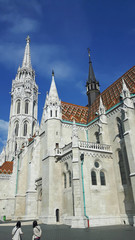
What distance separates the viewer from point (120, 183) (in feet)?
62.5

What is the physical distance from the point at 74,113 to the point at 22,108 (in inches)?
1322

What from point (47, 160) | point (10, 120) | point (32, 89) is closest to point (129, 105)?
point (47, 160)

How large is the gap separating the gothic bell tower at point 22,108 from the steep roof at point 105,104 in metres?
25.4

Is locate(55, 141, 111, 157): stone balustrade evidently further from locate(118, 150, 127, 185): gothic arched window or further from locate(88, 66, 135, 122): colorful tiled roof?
locate(88, 66, 135, 122): colorful tiled roof

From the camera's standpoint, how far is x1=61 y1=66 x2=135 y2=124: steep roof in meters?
24.4

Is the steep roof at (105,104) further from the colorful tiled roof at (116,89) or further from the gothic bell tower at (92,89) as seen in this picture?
the gothic bell tower at (92,89)

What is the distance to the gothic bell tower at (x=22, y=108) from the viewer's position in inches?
2130

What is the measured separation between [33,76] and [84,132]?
50.2 metres

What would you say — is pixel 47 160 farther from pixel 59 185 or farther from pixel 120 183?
pixel 120 183

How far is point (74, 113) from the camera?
29.5 metres

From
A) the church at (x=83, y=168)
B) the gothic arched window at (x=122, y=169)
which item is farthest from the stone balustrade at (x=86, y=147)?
the gothic arched window at (x=122, y=169)

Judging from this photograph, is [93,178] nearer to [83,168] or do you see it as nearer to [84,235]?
[83,168]

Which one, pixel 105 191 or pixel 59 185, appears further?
pixel 59 185

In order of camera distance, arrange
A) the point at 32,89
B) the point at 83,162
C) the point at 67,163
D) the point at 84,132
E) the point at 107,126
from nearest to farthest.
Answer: the point at 83,162
the point at 67,163
the point at 107,126
the point at 84,132
the point at 32,89
